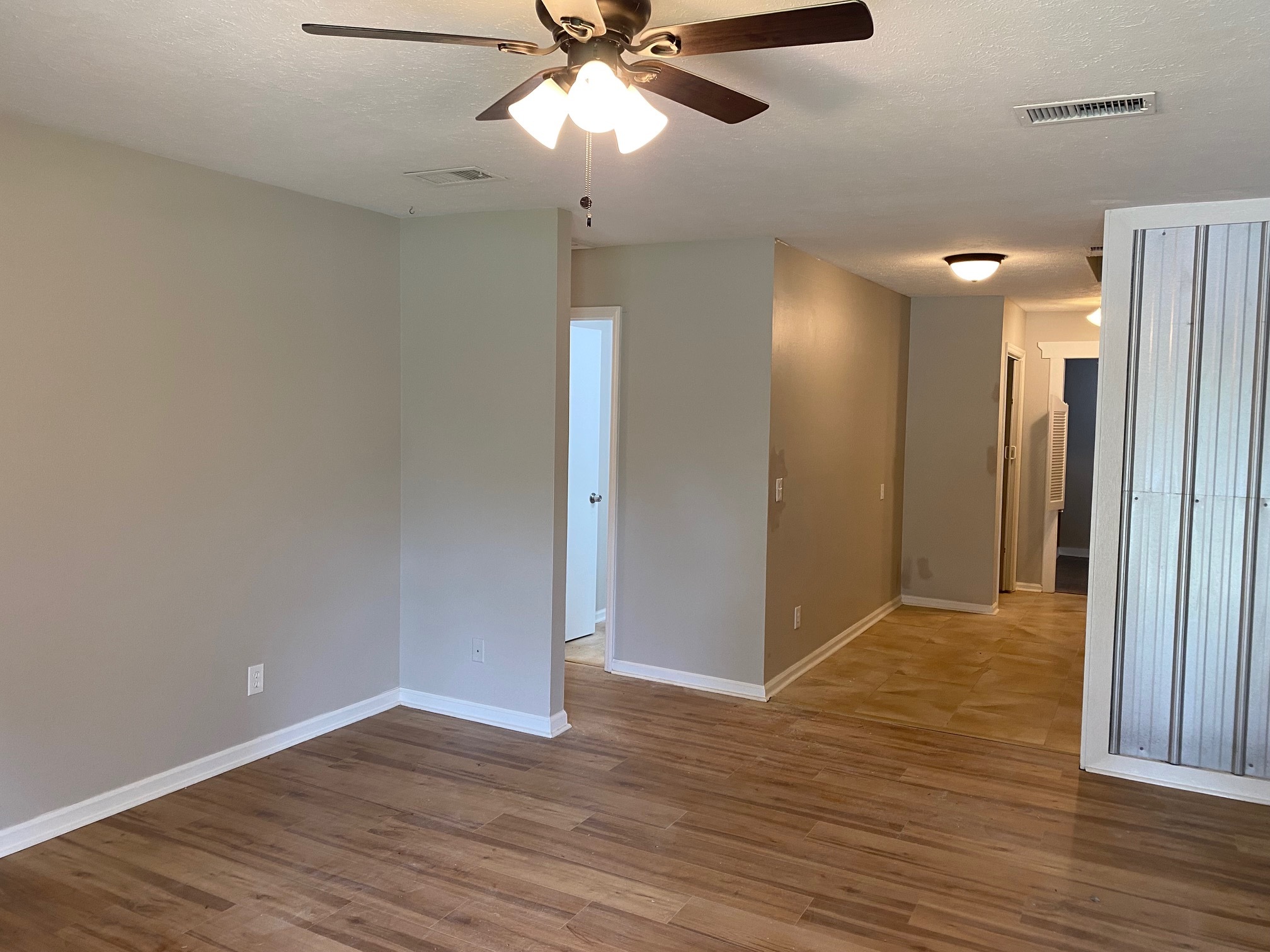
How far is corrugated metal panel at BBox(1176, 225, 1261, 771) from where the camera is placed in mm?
3682

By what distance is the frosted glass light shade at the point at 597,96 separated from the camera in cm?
187

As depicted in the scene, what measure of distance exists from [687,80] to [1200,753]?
349 cm

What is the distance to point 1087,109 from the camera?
104 inches

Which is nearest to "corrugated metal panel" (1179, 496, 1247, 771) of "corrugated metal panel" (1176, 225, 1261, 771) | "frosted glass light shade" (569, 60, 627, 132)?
"corrugated metal panel" (1176, 225, 1261, 771)

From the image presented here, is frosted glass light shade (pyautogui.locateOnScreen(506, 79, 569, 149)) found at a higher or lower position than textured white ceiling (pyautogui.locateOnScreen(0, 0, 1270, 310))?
lower

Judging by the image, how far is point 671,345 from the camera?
198 inches

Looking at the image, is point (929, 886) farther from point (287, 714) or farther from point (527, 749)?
point (287, 714)

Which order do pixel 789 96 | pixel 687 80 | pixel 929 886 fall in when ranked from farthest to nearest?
1. pixel 929 886
2. pixel 789 96
3. pixel 687 80

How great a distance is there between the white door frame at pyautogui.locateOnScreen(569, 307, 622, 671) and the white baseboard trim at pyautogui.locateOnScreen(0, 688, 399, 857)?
1.28 metres

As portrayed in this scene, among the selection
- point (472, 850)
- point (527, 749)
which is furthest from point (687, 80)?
point (527, 749)

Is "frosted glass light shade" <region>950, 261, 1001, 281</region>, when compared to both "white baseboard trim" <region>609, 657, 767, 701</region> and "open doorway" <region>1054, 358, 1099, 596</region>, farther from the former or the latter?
"open doorway" <region>1054, 358, 1099, 596</region>

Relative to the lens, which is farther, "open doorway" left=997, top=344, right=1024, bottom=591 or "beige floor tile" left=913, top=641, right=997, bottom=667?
"open doorway" left=997, top=344, right=1024, bottom=591

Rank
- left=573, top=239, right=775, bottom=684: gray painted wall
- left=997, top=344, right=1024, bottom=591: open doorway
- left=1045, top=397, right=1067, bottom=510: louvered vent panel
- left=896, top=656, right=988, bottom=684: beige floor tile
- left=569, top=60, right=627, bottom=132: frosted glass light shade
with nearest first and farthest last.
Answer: left=569, top=60, right=627, bottom=132: frosted glass light shade, left=573, top=239, right=775, bottom=684: gray painted wall, left=896, top=656, right=988, bottom=684: beige floor tile, left=997, top=344, right=1024, bottom=591: open doorway, left=1045, top=397, right=1067, bottom=510: louvered vent panel

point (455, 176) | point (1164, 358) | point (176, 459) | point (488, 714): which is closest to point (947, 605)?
point (1164, 358)
